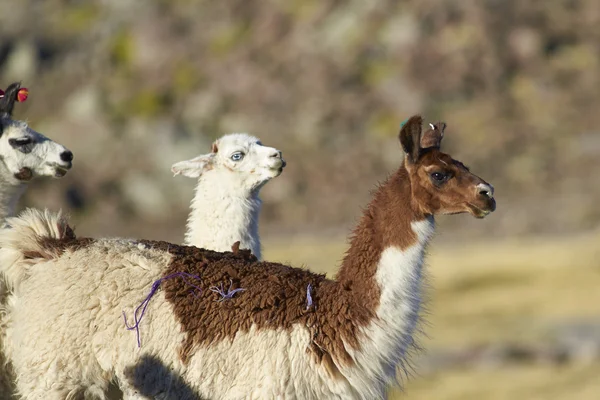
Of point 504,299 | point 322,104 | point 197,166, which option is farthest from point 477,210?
point 322,104

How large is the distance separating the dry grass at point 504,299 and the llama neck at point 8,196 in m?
12.8

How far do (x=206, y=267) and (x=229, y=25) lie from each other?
176ft

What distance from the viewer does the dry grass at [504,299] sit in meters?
22.0

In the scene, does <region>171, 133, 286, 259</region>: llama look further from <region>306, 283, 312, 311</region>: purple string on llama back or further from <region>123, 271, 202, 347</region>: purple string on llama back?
<region>306, 283, 312, 311</region>: purple string on llama back

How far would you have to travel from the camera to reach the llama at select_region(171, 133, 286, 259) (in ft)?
31.2

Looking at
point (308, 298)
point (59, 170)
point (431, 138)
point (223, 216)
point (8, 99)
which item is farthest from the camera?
point (223, 216)

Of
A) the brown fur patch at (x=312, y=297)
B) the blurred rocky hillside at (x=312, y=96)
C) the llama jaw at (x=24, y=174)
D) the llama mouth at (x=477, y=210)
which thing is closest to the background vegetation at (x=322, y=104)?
the blurred rocky hillside at (x=312, y=96)

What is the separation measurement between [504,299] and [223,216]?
2264 centimetres

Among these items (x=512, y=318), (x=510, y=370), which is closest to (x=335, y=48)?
(x=512, y=318)

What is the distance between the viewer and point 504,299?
102 feet

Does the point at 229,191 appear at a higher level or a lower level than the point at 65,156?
higher

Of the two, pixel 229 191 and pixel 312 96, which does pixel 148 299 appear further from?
pixel 312 96

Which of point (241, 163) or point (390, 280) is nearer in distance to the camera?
point (390, 280)

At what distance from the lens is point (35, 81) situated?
57.8 m
